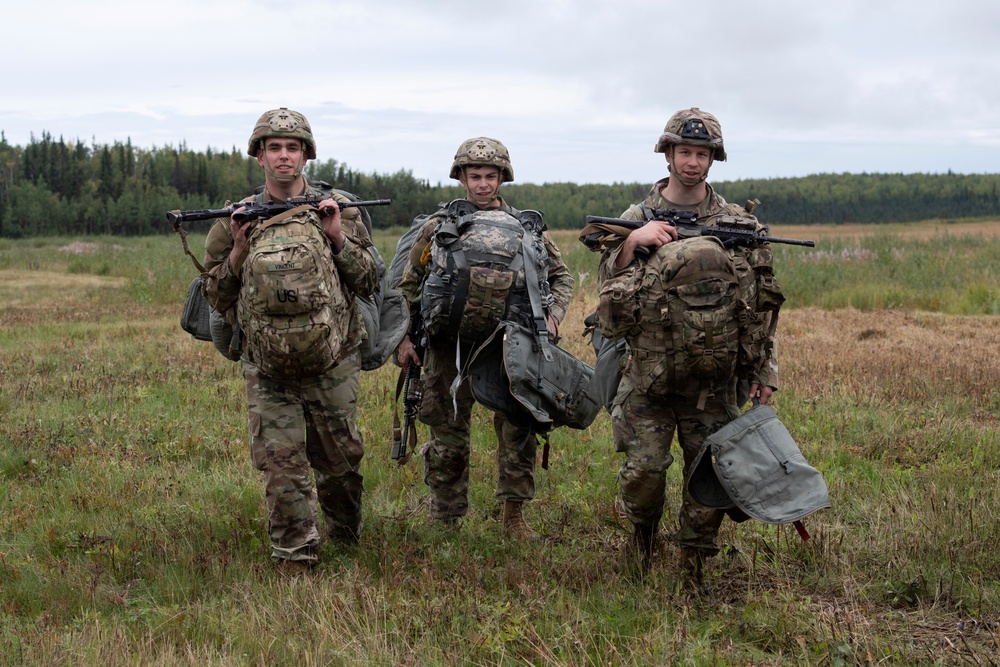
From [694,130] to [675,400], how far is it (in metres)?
1.42

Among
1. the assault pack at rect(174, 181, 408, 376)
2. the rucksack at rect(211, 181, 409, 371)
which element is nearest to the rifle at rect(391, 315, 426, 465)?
the rucksack at rect(211, 181, 409, 371)

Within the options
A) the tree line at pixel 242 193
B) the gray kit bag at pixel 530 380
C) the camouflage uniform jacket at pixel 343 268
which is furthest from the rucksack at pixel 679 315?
the tree line at pixel 242 193

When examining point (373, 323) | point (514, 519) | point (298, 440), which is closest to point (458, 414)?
point (514, 519)

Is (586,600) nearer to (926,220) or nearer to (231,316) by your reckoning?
(231,316)

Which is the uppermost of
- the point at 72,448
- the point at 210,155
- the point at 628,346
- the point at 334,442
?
the point at 210,155

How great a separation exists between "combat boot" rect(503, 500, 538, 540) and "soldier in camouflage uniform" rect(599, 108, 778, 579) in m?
0.97

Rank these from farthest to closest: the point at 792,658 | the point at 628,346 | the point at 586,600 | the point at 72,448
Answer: the point at 72,448
the point at 628,346
the point at 586,600
the point at 792,658

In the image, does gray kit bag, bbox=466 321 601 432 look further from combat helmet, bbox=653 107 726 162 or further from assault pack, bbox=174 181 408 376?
combat helmet, bbox=653 107 726 162

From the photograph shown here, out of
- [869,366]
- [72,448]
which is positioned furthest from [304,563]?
[869,366]

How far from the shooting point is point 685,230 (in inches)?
188

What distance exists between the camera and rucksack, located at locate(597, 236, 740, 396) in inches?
175

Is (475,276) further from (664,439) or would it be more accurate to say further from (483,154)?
(664,439)

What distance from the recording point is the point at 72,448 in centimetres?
742

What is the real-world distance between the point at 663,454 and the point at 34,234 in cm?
7179
